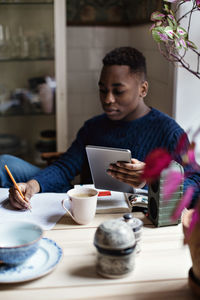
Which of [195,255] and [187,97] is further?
[187,97]

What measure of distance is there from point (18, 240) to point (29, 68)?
2.11 meters

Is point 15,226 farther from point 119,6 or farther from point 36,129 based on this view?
point 119,6

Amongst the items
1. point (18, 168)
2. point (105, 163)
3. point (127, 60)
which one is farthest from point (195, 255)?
point (18, 168)

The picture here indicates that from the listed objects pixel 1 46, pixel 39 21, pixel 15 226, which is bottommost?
pixel 15 226

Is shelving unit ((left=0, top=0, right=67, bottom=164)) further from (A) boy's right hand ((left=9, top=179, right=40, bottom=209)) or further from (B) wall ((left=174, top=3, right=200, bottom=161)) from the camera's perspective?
(A) boy's right hand ((left=9, top=179, right=40, bottom=209))

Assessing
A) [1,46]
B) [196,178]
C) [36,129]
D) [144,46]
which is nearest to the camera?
[196,178]

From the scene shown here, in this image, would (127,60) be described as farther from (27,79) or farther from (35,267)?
(27,79)

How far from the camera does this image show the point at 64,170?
5.70 feet

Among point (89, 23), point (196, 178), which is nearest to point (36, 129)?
point (89, 23)

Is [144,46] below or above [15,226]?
above

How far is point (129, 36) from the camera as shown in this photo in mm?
2922

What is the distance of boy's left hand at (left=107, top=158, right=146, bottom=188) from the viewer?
4.02 ft

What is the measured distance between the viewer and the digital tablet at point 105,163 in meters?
1.22

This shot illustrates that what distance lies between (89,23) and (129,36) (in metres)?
0.32
